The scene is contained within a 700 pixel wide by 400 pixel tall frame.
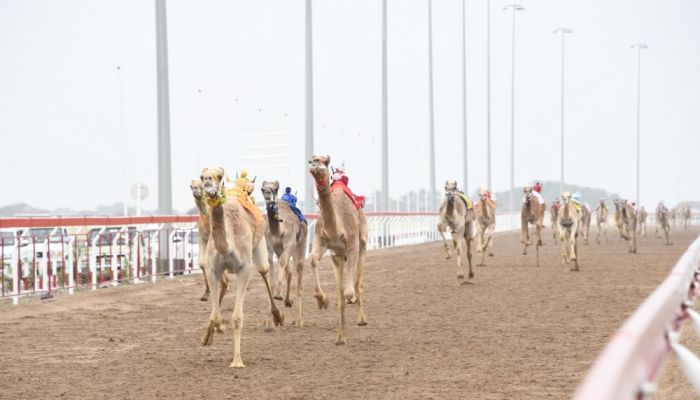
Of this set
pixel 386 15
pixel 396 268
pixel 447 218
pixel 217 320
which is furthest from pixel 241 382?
pixel 386 15

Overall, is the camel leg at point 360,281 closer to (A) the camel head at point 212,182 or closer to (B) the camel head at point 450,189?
(A) the camel head at point 212,182

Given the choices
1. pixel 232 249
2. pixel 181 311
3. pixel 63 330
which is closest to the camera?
pixel 232 249

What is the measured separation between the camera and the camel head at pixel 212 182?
35.6ft

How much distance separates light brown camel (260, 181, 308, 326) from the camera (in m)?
15.0

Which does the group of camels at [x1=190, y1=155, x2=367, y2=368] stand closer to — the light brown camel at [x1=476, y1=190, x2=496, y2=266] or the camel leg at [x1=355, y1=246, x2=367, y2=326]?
the camel leg at [x1=355, y1=246, x2=367, y2=326]

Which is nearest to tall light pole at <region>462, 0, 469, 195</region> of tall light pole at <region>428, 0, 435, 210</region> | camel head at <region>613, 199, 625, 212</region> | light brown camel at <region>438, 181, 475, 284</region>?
tall light pole at <region>428, 0, 435, 210</region>

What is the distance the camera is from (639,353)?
3.55 meters

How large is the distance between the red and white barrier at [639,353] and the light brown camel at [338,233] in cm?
697

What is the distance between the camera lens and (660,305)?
4477 mm

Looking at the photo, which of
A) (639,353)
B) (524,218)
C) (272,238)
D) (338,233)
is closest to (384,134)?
(524,218)

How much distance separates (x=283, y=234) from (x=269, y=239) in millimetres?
234

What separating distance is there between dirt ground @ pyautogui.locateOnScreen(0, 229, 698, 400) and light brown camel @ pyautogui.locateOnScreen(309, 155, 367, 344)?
0.62 metres

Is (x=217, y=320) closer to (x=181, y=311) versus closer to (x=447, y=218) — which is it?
Answer: (x=181, y=311)

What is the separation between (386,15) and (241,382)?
1737 inches
